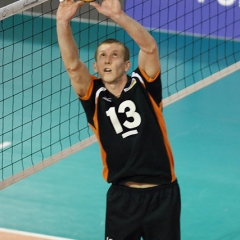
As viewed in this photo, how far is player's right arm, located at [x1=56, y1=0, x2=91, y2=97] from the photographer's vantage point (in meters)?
3.32

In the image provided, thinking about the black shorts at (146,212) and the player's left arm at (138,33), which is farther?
the black shorts at (146,212)

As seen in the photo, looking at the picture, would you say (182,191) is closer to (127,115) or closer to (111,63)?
(127,115)

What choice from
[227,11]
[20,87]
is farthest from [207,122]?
[227,11]

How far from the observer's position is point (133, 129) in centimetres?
345

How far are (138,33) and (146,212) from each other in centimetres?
96

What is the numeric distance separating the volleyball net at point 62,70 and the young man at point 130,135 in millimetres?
999

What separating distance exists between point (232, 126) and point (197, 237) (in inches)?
95.7

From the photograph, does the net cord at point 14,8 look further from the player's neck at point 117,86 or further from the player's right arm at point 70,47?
the player's neck at point 117,86

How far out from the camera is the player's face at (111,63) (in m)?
3.40

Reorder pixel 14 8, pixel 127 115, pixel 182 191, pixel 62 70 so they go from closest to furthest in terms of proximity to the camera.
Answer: pixel 127 115, pixel 14 8, pixel 182 191, pixel 62 70

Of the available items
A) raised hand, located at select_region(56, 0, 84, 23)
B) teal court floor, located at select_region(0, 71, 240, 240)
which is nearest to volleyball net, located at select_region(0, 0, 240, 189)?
teal court floor, located at select_region(0, 71, 240, 240)

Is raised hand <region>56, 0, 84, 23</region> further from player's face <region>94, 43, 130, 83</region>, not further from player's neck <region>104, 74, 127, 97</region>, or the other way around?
player's neck <region>104, 74, 127, 97</region>

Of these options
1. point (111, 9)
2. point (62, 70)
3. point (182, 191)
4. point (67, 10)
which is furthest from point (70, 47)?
point (62, 70)

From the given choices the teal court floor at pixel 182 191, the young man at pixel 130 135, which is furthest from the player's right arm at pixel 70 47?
the teal court floor at pixel 182 191
